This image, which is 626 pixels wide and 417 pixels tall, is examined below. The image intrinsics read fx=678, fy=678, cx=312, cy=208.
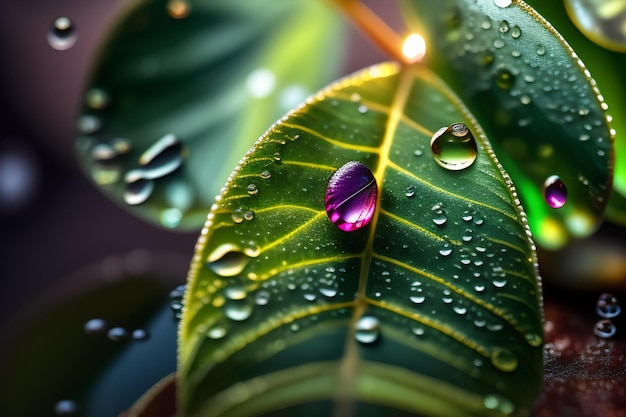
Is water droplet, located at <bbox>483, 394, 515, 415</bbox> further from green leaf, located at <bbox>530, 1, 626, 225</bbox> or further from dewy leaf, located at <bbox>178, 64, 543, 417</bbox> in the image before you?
green leaf, located at <bbox>530, 1, 626, 225</bbox>

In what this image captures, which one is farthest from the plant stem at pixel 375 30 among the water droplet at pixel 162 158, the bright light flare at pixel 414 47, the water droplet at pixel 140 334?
the water droplet at pixel 140 334

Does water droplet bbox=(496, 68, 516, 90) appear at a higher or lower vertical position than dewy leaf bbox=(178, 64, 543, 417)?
higher

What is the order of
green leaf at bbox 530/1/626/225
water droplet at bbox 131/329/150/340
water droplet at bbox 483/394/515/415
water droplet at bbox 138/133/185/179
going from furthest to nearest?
water droplet at bbox 138/133/185/179
water droplet at bbox 131/329/150/340
green leaf at bbox 530/1/626/225
water droplet at bbox 483/394/515/415

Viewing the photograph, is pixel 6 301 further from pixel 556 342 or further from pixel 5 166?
pixel 556 342

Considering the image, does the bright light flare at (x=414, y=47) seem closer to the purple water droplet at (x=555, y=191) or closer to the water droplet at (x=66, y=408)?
the purple water droplet at (x=555, y=191)

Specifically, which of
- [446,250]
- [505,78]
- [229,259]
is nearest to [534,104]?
[505,78]

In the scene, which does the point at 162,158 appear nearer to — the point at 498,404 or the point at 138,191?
the point at 138,191

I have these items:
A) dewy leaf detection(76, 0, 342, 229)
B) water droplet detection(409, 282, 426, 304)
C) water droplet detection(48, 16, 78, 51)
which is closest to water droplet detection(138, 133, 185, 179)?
dewy leaf detection(76, 0, 342, 229)
